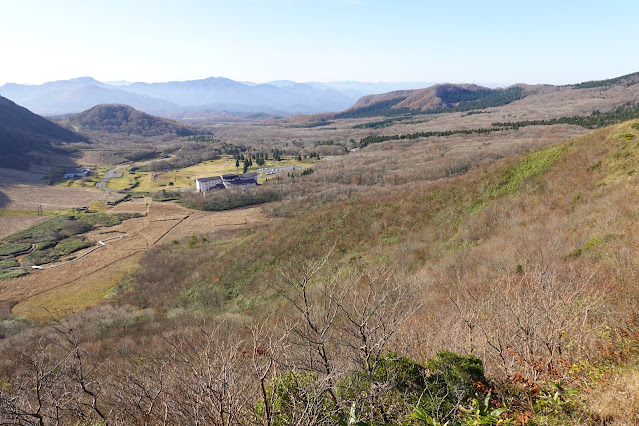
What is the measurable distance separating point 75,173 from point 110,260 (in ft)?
281

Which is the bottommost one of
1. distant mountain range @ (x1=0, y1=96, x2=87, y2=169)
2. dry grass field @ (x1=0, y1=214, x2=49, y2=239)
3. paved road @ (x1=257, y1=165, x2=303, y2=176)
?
dry grass field @ (x1=0, y1=214, x2=49, y2=239)

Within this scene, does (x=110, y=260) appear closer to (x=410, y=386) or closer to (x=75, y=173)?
(x=410, y=386)

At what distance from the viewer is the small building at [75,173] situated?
106 m

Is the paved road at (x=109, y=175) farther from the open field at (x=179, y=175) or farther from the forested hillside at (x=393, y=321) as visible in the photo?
the forested hillside at (x=393, y=321)

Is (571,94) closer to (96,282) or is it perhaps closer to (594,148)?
(594,148)

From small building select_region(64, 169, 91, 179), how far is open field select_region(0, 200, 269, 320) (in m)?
49.7

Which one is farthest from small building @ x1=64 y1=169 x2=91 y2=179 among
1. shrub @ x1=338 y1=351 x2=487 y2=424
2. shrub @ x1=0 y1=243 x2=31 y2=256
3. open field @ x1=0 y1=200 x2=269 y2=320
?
shrub @ x1=338 y1=351 x2=487 y2=424

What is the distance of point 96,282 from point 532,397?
1780 inches

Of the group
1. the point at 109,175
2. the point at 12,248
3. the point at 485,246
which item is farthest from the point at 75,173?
the point at 485,246

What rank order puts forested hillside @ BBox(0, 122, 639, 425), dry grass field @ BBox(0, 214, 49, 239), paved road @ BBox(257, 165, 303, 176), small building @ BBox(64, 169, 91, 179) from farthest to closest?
small building @ BBox(64, 169, 91, 179), paved road @ BBox(257, 165, 303, 176), dry grass field @ BBox(0, 214, 49, 239), forested hillside @ BBox(0, 122, 639, 425)

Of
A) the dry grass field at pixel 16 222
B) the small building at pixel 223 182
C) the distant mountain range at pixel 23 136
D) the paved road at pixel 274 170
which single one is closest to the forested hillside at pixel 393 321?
the small building at pixel 223 182

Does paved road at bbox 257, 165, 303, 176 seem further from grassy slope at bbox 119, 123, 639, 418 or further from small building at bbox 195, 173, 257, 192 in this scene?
grassy slope at bbox 119, 123, 639, 418

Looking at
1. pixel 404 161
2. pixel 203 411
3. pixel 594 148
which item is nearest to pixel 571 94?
pixel 404 161

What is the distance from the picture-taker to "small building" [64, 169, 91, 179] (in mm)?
105625
